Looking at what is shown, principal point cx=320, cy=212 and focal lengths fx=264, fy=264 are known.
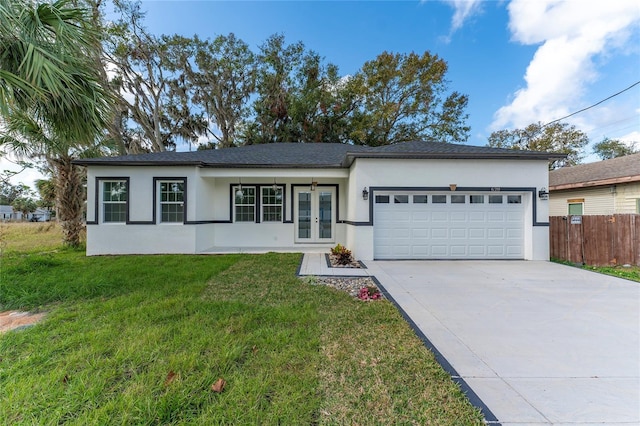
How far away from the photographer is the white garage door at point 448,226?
8070 mm

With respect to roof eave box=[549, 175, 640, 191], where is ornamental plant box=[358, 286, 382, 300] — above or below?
below

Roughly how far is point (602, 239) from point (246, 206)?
11.4 metres

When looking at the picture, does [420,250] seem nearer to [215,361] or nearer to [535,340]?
[535,340]

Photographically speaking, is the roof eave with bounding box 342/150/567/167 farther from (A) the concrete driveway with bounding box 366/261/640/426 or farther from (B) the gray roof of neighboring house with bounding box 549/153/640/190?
(B) the gray roof of neighboring house with bounding box 549/153/640/190

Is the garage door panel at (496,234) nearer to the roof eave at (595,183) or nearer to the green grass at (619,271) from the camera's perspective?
the green grass at (619,271)

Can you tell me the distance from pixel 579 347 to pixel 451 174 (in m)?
5.84

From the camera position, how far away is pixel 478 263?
753 centimetres

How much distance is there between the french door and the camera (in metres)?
10.4

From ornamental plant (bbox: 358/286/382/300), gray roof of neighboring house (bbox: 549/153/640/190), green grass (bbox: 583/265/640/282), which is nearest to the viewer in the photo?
ornamental plant (bbox: 358/286/382/300)

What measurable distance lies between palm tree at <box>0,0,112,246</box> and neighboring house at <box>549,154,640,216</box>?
15.8 m

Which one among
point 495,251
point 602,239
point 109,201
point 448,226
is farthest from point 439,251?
point 109,201

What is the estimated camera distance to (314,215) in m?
10.4

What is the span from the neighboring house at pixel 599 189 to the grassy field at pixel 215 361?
11.9m

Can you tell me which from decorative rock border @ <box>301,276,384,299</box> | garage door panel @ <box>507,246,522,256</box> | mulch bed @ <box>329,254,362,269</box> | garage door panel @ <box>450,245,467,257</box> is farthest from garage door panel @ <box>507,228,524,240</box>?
decorative rock border @ <box>301,276,384,299</box>
